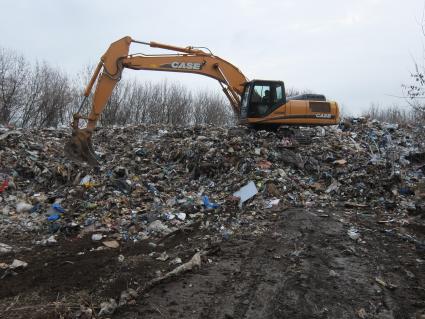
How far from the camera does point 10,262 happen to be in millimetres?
5082

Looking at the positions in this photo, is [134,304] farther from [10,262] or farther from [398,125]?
[398,125]

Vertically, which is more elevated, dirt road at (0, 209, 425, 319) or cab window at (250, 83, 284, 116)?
cab window at (250, 83, 284, 116)

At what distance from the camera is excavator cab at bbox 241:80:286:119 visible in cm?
1010

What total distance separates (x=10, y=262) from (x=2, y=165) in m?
4.39

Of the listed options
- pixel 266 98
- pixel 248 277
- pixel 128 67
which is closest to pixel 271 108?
pixel 266 98

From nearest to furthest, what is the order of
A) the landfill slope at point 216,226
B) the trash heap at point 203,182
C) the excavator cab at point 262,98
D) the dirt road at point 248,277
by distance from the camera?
1. the dirt road at point 248,277
2. the landfill slope at point 216,226
3. the trash heap at point 203,182
4. the excavator cab at point 262,98

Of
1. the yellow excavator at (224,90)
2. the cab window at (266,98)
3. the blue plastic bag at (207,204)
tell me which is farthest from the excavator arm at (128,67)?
the blue plastic bag at (207,204)

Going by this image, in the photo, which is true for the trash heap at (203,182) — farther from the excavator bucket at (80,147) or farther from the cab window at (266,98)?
the cab window at (266,98)

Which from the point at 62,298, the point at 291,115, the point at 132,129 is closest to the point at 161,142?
the point at 132,129

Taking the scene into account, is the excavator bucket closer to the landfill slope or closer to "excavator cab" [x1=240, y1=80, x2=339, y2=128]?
the landfill slope

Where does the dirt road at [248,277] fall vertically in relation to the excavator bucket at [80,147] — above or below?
below

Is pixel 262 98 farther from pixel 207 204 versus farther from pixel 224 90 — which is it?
pixel 207 204

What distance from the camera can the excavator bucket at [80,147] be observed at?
27.3 ft

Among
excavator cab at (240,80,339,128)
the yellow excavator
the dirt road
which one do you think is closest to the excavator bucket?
the yellow excavator
